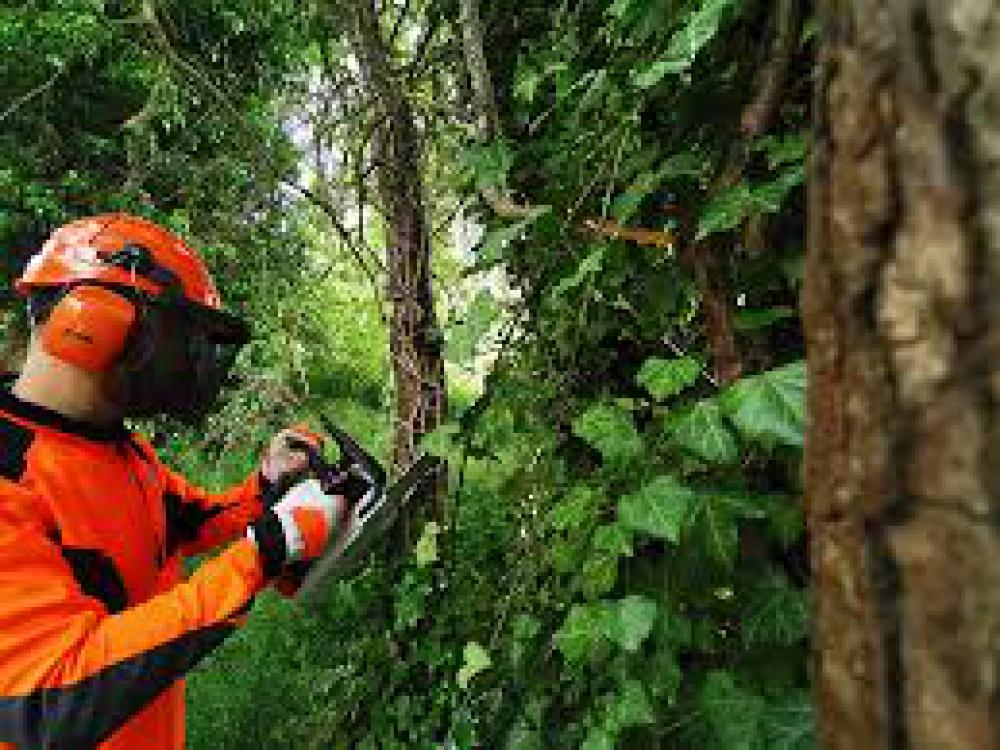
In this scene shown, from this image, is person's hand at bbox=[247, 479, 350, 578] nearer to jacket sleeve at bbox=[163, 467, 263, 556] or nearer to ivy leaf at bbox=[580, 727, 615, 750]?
jacket sleeve at bbox=[163, 467, 263, 556]

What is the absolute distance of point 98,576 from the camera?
2.32 m

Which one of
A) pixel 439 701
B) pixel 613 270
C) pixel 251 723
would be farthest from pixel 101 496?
pixel 251 723

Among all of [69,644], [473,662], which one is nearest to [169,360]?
[69,644]

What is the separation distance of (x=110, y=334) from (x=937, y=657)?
6.82 feet

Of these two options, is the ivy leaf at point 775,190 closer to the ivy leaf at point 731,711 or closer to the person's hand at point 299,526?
the ivy leaf at point 731,711

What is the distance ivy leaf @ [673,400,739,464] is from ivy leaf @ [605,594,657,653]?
0.70ft

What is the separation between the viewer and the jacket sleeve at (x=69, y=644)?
1.99m

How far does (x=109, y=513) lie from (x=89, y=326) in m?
0.42

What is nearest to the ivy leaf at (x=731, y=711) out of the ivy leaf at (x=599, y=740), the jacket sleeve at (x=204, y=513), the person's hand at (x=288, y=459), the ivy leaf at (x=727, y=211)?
the ivy leaf at (x=599, y=740)

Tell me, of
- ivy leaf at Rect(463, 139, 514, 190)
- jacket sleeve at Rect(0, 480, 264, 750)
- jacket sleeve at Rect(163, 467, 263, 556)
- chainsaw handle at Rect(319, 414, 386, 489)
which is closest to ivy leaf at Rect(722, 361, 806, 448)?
ivy leaf at Rect(463, 139, 514, 190)

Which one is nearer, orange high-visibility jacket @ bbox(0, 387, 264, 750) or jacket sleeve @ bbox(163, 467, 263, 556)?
orange high-visibility jacket @ bbox(0, 387, 264, 750)

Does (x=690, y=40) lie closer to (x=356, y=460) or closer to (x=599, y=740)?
(x=599, y=740)

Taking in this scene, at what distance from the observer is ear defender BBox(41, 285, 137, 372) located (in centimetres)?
237

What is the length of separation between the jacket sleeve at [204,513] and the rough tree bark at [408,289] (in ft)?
2.81
